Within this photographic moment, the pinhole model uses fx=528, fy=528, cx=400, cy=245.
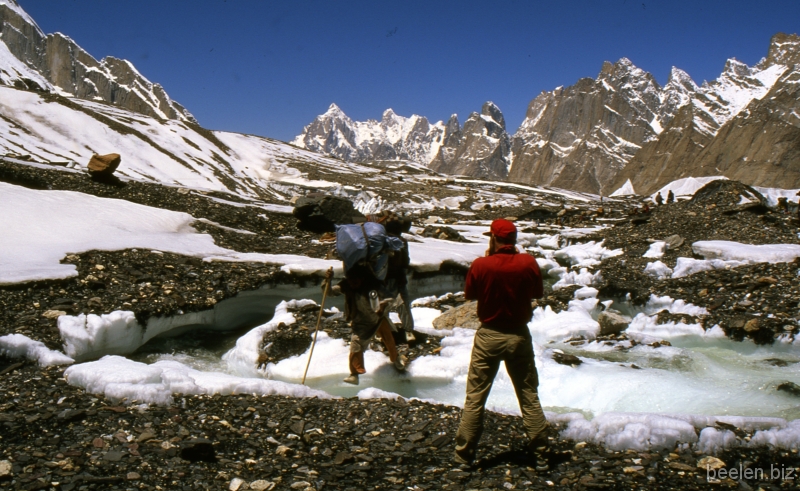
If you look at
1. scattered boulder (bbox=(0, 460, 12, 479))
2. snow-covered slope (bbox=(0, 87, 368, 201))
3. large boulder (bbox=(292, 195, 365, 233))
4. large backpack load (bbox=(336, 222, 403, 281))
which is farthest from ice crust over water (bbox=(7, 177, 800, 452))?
snow-covered slope (bbox=(0, 87, 368, 201))

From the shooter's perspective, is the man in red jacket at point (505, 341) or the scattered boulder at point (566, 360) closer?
the man in red jacket at point (505, 341)

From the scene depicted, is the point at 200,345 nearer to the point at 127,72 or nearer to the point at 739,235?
the point at 739,235

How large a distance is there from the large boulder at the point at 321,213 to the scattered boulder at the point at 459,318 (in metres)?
6.46

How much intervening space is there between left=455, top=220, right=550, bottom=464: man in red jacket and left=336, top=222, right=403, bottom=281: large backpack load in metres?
2.22

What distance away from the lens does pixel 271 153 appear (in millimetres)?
75125

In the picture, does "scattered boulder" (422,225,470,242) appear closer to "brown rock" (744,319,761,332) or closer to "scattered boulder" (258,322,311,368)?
"brown rock" (744,319,761,332)

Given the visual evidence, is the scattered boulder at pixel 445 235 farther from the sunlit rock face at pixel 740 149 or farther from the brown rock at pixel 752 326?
the sunlit rock face at pixel 740 149

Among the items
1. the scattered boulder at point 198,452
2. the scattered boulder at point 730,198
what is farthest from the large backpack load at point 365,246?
the scattered boulder at point 730,198

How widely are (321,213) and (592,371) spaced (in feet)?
32.6

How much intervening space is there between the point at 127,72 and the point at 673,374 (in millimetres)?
230376

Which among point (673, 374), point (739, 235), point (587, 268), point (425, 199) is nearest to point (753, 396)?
point (673, 374)

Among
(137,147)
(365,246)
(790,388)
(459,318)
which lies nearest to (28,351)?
(365,246)

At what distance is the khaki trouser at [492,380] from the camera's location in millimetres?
4215

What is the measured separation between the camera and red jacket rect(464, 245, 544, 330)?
432 centimetres
